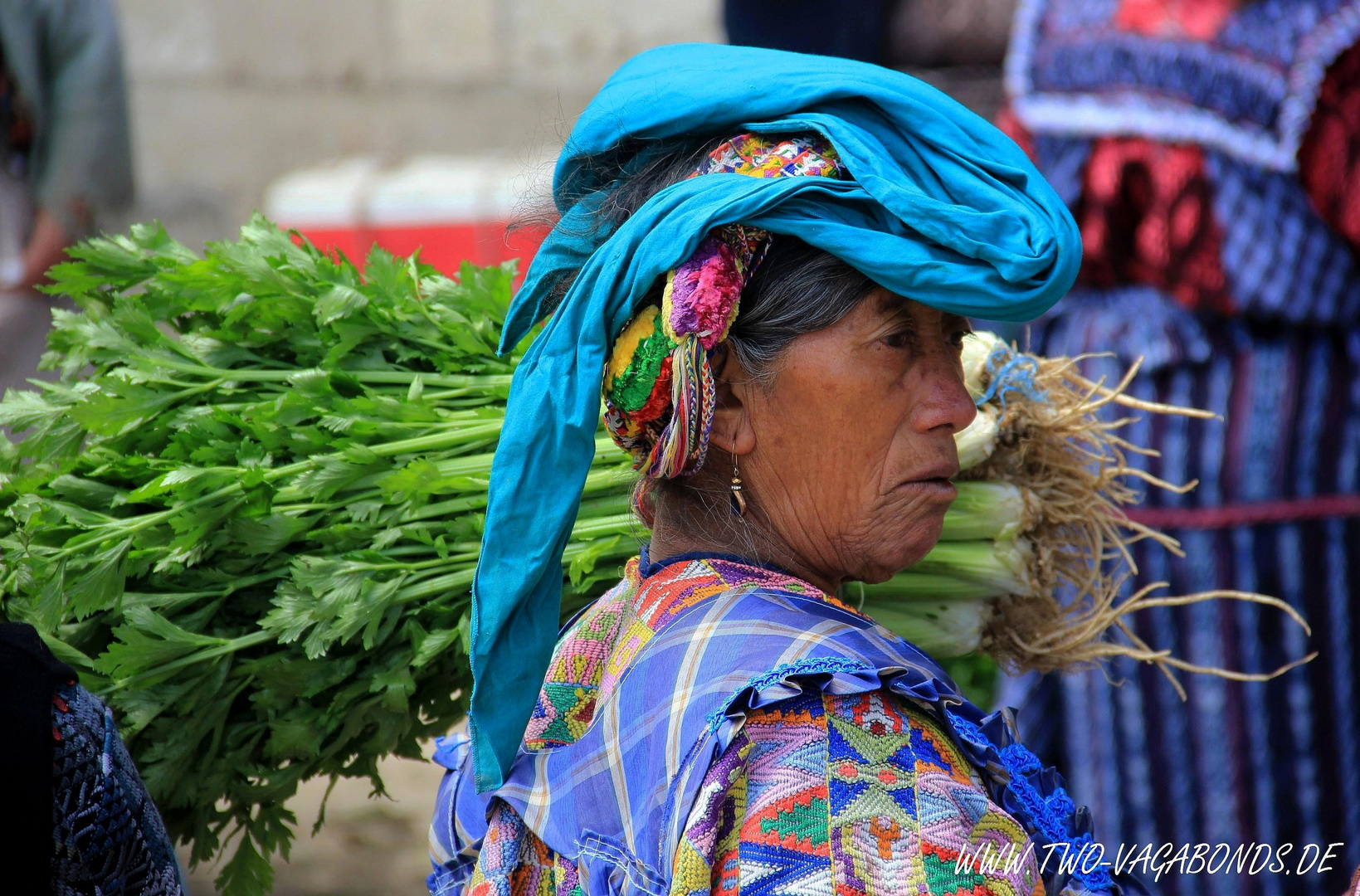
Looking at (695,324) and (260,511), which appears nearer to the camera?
(695,324)

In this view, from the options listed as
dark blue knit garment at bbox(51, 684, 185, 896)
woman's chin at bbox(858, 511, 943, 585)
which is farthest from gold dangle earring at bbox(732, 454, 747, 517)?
dark blue knit garment at bbox(51, 684, 185, 896)

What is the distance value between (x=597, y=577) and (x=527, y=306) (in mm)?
552

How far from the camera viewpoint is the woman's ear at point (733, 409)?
1.56m

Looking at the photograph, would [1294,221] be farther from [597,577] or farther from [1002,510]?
[597,577]

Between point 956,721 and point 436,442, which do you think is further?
point 436,442

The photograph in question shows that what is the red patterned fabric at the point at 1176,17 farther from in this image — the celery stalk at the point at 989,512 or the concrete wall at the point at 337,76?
the concrete wall at the point at 337,76

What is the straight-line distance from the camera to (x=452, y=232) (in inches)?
236

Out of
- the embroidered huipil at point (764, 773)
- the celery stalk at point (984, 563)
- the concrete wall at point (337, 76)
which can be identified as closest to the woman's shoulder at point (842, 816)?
the embroidered huipil at point (764, 773)

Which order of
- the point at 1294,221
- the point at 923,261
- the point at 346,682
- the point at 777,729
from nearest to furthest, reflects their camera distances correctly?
the point at 777,729
the point at 923,261
the point at 346,682
the point at 1294,221

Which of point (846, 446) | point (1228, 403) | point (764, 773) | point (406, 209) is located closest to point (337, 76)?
point (406, 209)

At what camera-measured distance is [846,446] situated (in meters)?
1.58

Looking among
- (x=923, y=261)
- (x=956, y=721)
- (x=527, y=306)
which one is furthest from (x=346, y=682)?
(x=923, y=261)

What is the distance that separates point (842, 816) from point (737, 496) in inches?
19.3

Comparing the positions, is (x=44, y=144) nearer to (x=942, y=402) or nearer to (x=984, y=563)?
(x=984, y=563)
